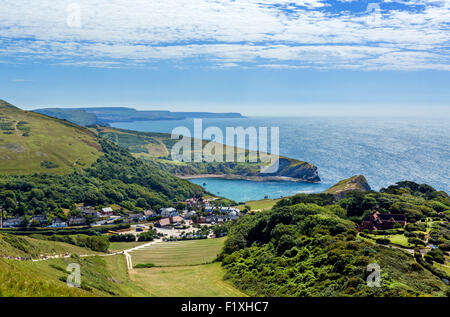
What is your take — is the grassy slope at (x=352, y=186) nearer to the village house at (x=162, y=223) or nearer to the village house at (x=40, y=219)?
the village house at (x=162, y=223)

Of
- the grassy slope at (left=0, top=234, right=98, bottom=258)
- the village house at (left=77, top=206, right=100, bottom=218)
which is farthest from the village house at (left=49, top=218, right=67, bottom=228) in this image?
the grassy slope at (left=0, top=234, right=98, bottom=258)

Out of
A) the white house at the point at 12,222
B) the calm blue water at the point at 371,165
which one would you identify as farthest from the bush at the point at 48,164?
the calm blue water at the point at 371,165

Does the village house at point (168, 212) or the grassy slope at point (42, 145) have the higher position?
the grassy slope at point (42, 145)

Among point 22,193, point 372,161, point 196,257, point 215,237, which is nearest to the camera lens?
point 196,257

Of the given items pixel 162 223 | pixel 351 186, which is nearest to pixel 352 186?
pixel 351 186

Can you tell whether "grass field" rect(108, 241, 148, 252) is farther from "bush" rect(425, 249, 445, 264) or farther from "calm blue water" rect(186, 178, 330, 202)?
"calm blue water" rect(186, 178, 330, 202)

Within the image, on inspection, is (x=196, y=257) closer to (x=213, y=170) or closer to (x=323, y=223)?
(x=323, y=223)
